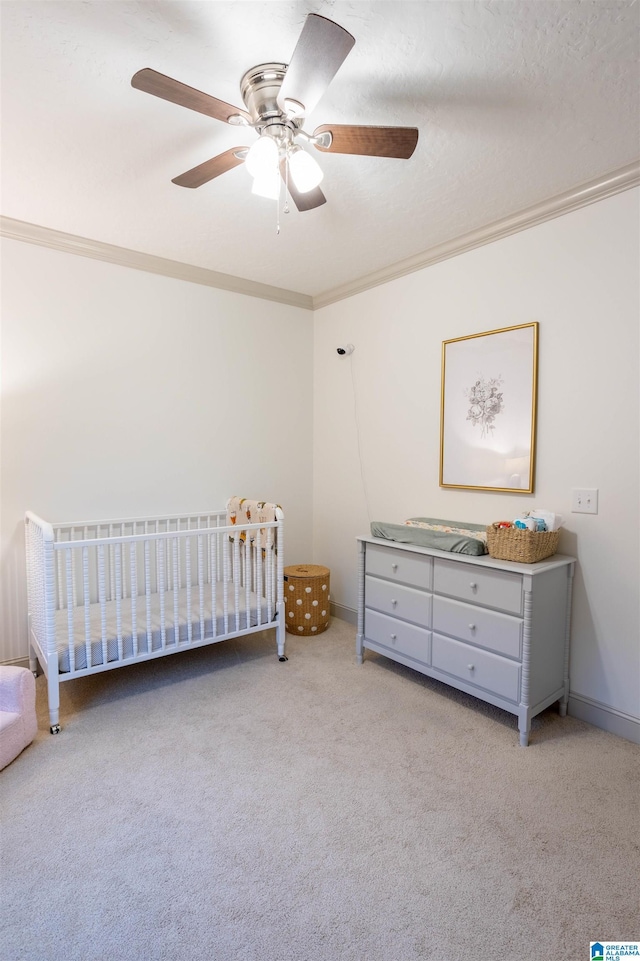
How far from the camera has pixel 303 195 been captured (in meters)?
1.80

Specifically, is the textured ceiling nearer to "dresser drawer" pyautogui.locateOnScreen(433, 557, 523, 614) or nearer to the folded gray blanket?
the folded gray blanket

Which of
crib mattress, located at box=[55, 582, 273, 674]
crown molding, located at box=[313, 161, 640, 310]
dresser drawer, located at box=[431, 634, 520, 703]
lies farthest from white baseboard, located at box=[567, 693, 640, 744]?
crown molding, located at box=[313, 161, 640, 310]

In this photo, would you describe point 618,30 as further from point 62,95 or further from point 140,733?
point 140,733

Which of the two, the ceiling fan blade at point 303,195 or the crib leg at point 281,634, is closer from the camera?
the ceiling fan blade at point 303,195

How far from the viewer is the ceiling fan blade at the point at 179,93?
122cm

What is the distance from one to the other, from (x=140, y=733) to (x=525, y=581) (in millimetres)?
1753

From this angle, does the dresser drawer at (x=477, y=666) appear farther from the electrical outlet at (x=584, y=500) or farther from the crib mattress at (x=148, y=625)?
the crib mattress at (x=148, y=625)

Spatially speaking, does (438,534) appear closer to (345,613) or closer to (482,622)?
(482,622)

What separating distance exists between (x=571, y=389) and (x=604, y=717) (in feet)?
4.81

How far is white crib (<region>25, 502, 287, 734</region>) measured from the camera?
215cm

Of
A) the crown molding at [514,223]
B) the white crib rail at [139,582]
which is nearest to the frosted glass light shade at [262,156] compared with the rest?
the crown molding at [514,223]

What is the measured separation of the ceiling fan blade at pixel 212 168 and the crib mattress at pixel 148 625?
1.79 m

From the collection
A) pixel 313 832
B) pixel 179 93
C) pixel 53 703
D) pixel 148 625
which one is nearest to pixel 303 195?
pixel 179 93

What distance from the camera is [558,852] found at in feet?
4.80
